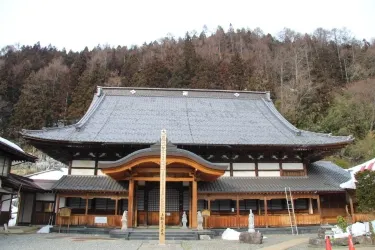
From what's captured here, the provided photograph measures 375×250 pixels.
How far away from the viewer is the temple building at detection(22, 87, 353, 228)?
1496cm

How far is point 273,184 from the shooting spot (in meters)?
16.6

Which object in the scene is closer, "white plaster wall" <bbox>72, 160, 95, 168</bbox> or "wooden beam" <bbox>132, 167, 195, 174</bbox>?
"wooden beam" <bbox>132, 167, 195, 174</bbox>

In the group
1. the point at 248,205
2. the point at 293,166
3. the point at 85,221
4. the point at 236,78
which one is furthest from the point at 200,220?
the point at 236,78

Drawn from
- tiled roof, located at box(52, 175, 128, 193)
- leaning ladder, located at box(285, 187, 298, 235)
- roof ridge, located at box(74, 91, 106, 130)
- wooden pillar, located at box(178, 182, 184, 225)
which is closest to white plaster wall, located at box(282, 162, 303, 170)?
leaning ladder, located at box(285, 187, 298, 235)

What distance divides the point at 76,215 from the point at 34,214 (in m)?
6.49

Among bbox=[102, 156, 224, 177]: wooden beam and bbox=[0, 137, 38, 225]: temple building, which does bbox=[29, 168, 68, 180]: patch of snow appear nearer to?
bbox=[0, 137, 38, 225]: temple building

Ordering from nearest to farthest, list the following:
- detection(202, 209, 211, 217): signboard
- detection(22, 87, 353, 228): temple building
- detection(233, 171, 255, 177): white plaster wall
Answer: detection(22, 87, 353, 228): temple building, detection(202, 209, 211, 217): signboard, detection(233, 171, 255, 177): white plaster wall

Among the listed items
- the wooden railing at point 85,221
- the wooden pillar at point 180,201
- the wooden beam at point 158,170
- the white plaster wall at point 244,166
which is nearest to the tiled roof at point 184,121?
the white plaster wall at point 244,166

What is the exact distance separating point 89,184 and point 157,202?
11.8ft

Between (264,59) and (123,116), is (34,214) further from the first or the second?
(264,59)

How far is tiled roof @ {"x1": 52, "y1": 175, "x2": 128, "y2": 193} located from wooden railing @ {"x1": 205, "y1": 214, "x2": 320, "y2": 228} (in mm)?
4787

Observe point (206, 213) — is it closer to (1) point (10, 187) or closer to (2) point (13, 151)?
(2) point (13, 151)

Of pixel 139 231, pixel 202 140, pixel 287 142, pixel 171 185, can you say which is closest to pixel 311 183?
pixel 287 142

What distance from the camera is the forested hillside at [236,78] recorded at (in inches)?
1502
